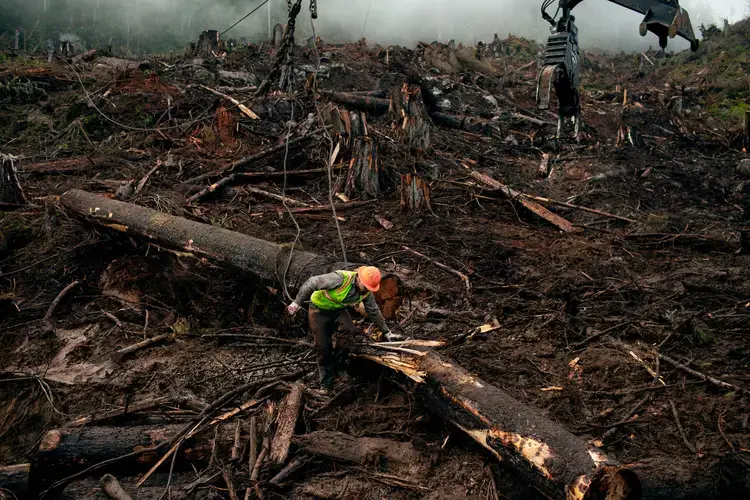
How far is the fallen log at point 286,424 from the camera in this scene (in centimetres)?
365

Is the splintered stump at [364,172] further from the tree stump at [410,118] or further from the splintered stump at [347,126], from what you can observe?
the tree stump at [410,118]

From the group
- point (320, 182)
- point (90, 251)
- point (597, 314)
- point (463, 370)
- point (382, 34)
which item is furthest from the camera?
point (382, 34)

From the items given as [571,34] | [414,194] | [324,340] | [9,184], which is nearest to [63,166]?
[9,184]

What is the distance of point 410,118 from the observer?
10312 millimetres

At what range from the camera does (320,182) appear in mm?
9219

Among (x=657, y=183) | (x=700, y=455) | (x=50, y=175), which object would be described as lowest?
(x=700, y=455)

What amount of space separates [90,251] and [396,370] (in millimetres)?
4815

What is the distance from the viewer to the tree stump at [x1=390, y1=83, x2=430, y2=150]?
1027cm

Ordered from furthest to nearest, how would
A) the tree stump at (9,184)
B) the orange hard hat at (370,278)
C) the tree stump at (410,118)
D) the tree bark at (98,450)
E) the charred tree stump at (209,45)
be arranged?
the charred tree stump at (209,45) < the tree stump at (410,118) < the tree stump at (9,184) < the orange hard hat at (370,278) < the tree bark at (98,450)

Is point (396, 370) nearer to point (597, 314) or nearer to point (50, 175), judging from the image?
point (597, 314)

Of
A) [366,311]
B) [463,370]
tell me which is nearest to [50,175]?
[366,311]

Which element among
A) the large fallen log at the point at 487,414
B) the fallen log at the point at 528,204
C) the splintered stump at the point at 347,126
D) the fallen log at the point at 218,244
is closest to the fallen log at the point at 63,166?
the fallen log at the point at 218,244

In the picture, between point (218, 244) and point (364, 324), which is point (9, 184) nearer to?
point (218, 244)

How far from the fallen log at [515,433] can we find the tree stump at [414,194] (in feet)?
13.6
